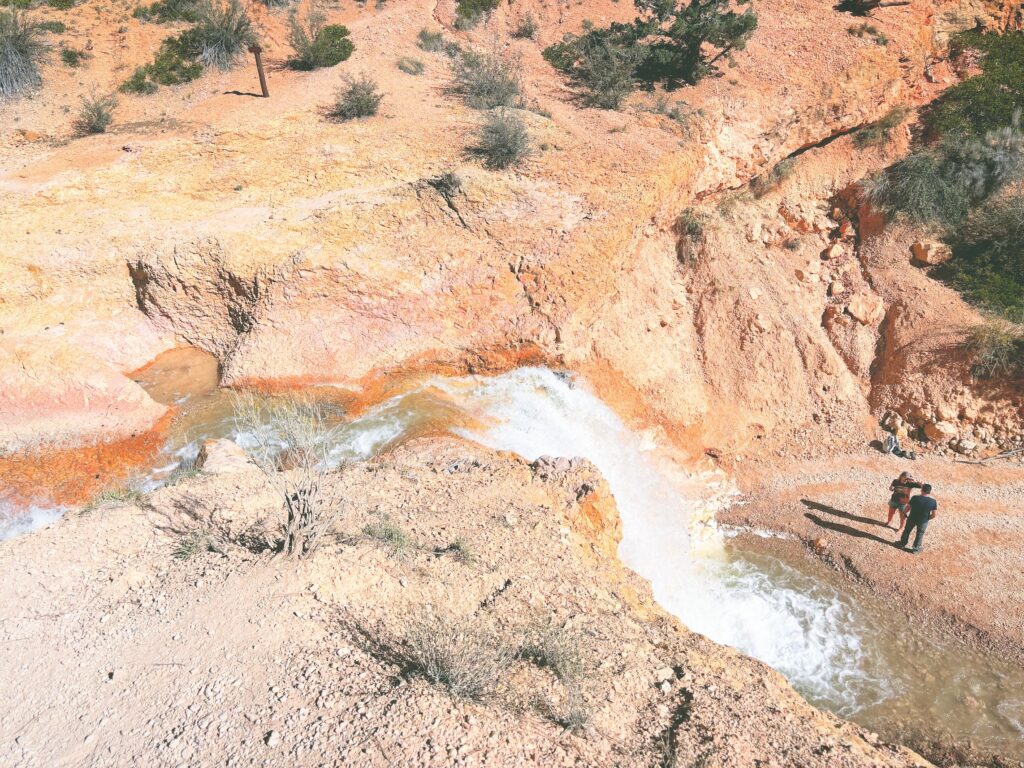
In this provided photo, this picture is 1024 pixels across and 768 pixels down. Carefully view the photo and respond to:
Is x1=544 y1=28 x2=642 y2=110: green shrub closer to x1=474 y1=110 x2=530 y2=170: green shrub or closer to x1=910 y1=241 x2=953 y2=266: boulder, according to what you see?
x1=474 y1=110 x2=530 y2=170: green shrub

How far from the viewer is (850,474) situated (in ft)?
37.8

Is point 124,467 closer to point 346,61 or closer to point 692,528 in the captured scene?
point 692,528

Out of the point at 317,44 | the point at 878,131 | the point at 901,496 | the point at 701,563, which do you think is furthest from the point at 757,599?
the point at 317,44

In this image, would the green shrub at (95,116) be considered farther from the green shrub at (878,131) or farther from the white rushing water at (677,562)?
the green shrub at (878,131)

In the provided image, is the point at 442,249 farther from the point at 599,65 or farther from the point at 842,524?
the point at 842,524

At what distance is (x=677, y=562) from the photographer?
33.3 ft

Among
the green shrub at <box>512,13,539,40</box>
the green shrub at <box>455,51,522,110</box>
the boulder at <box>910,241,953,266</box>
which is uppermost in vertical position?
the green shrub at <box>512,13,539,40</box>

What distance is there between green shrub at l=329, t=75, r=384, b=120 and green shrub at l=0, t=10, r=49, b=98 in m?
6.96

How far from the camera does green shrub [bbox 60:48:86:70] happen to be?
1462 centimetres

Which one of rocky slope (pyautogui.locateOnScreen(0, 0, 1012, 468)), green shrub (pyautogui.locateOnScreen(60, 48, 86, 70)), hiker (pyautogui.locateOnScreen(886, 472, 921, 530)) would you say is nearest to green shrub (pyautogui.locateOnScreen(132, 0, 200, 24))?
rocky slope (pyautogui.locateOnScreen(0, 0, 1012, 468))

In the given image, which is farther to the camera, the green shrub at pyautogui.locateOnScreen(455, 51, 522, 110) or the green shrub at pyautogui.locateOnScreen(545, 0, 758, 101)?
the green shrub at pyautogui.locateOnScreen(545, 0, 758, 101)

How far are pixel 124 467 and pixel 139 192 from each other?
18.7 feet

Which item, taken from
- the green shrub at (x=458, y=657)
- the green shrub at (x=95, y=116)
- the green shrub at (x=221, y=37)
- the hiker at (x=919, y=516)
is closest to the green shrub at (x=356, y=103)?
the green shrub at (x=221, y=37)

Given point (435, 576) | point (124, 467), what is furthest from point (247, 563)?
point (124, 467)
